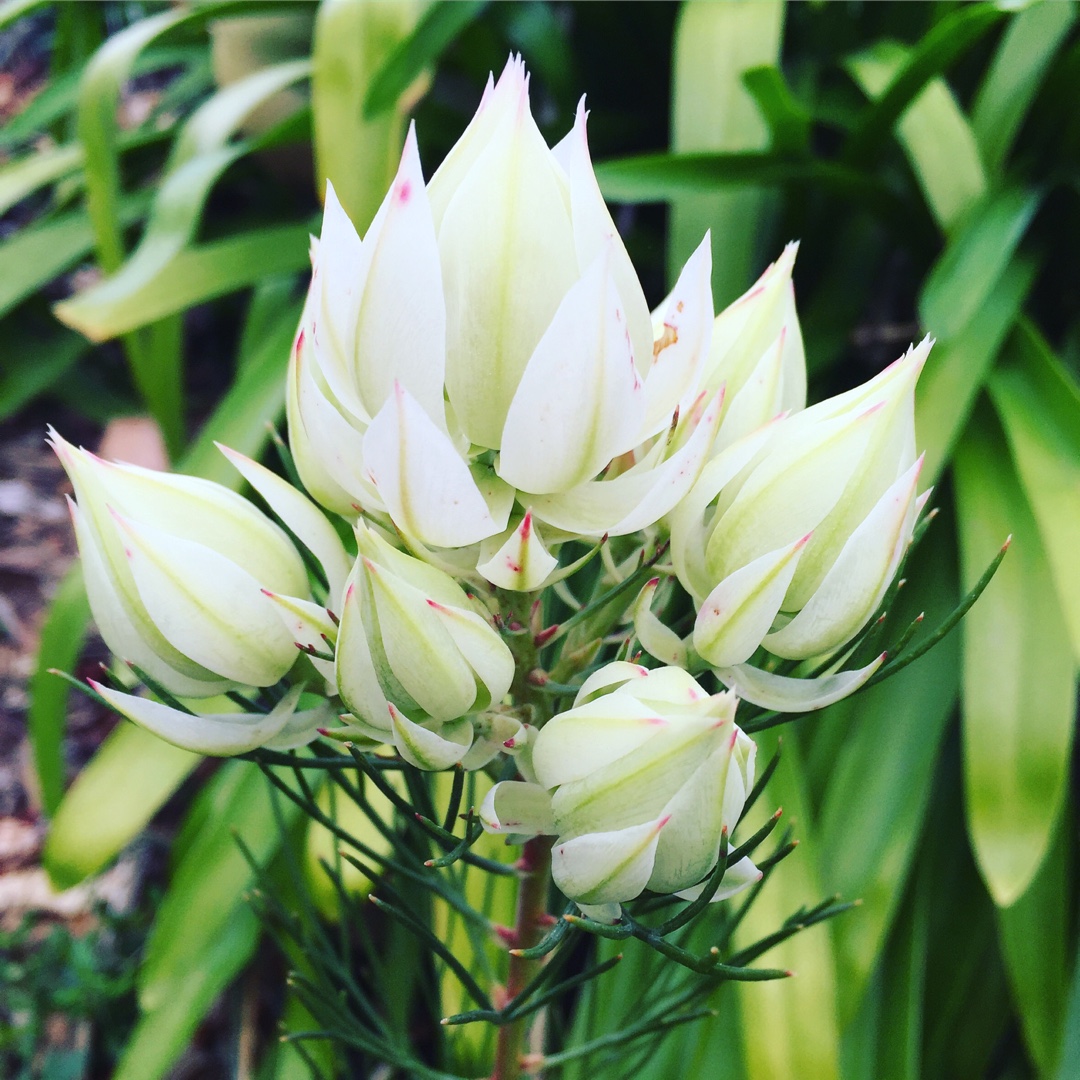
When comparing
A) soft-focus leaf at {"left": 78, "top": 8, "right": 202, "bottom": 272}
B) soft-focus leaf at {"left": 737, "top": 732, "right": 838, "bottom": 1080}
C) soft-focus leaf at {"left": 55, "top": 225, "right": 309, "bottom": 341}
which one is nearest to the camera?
soft-focus leaf at {"left": 737, "top": 732, "right": 838, "bottom": 1080}

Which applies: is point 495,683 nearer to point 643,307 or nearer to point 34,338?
point 643,307

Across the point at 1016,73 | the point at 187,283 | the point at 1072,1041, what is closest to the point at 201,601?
the point at 1072,1041

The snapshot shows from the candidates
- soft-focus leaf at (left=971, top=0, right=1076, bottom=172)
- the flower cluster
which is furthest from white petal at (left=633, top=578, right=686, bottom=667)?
soft-focus leaf at (left=971, top=0, right=1076, bottom=172)

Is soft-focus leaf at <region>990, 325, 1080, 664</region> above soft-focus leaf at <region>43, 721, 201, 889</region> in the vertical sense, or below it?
above

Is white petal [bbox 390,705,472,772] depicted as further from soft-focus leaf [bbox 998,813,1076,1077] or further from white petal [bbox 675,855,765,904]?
soft-focus leaf [bbox 998,813,1076,1077]

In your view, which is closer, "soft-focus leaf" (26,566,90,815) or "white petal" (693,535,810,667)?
"white petal" (693,535,810,667)

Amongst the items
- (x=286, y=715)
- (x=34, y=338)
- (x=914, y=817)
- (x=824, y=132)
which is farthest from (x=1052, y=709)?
(x=34, y=338)

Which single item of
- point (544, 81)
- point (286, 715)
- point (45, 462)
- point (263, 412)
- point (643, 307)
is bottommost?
point (286, 715)

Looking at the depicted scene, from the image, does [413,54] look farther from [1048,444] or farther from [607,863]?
[607,863]
